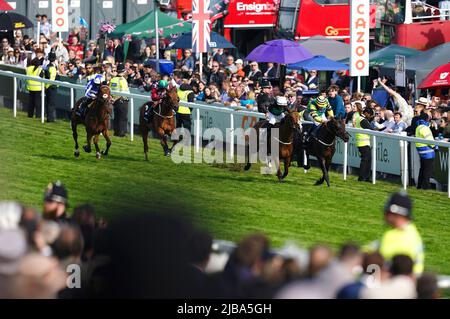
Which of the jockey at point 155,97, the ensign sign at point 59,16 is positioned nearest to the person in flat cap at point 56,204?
the jockey at point 155,97

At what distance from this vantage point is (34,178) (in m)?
17.2

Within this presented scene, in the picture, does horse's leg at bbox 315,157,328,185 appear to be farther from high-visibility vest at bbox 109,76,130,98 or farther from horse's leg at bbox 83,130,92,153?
high-visibility vest at bbox 109,76,130,98

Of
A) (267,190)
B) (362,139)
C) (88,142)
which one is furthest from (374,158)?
(88,142)

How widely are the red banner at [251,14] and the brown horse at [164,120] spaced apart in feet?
33.5

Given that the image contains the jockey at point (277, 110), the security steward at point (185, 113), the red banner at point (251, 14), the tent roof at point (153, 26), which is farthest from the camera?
the red banner at point (251, 14)

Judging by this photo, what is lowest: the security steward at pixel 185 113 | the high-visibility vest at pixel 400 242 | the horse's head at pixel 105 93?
the security steward at pixel 185 113

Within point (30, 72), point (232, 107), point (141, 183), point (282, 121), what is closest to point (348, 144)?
point (282, 121)

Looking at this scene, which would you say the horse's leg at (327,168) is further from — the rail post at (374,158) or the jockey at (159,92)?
the jockey at (159,92)

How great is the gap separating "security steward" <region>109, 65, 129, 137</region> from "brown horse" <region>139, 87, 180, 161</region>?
223cm

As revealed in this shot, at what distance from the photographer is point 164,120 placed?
822 inches

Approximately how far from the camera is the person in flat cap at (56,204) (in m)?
5.66

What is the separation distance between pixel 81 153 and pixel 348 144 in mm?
4681

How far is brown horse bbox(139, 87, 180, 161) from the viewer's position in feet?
67.7

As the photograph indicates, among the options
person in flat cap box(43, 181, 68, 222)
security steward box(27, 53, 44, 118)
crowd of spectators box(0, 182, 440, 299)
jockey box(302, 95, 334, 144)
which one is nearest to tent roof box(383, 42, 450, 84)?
jockey box(302, 95, 334, 144)
